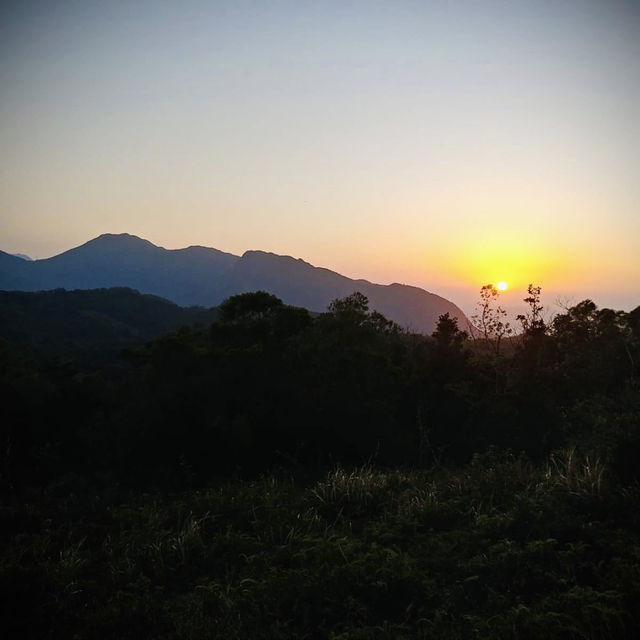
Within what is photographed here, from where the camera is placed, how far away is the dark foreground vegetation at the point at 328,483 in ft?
17.2

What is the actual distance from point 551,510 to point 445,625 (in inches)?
120

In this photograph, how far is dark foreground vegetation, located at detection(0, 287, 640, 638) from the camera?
524 cm

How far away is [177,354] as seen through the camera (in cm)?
1435

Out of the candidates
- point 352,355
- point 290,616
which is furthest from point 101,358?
point 290,616

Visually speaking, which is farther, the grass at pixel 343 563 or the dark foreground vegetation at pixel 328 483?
the dark foreground vegetation at pixel 328 483

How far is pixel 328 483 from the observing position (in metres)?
9.23

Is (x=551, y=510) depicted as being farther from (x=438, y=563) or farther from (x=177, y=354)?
(x=177, y=354)

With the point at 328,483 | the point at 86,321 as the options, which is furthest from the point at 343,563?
Answer: the point at 86,321

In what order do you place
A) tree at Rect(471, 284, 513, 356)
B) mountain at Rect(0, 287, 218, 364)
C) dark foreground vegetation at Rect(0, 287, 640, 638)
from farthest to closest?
mountain at Rect(0, 287, 218, 364) < tree at Rect(471, 284, 513, 356) < dark foreground vegetation at Rect(0, 287, 640, 638)

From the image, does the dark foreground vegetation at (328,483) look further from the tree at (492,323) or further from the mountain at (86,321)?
the mountain at (86,321)

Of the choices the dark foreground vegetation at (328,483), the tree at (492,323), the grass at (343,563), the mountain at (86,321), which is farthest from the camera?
the mountain at (86,321)

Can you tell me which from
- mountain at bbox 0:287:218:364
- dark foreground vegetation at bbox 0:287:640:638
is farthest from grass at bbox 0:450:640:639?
mountain at bbox 0:287:218:364

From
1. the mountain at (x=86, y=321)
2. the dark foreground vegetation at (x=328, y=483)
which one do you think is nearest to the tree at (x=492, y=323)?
the dark foreground vegetation at (x=328, y=483)

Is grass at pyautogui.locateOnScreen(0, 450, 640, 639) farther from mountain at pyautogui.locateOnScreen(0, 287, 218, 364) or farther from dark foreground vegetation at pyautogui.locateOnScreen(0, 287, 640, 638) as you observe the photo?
mountain at pyautogui.locateOnScreen(0, 287, 218, 364)
